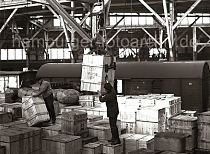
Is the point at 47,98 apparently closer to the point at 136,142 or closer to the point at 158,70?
the point at 136,142

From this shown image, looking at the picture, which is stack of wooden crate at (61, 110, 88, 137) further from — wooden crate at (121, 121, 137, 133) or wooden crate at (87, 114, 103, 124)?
wooden crate at (121, 121, 137, 133)

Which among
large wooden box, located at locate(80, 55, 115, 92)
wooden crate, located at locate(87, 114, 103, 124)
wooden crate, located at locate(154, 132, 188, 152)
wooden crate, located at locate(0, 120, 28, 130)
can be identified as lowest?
wooden crate, located at locate(154, 132, 188, 152)

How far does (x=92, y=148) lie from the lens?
8.73 m

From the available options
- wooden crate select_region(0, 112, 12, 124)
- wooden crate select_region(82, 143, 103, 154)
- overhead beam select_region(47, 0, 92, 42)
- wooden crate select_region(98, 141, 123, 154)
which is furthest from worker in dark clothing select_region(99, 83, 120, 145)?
overhead beam select_region(47, 0, 92, 42)

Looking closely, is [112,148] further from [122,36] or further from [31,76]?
[122,36]

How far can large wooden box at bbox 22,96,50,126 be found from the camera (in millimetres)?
10602

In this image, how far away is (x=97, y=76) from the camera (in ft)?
37.9

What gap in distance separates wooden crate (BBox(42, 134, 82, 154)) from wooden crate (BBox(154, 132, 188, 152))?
2046 millimetres

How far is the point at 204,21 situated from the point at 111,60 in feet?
84.1

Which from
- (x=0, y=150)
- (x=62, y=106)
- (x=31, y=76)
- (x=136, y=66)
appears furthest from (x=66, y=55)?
(x=0, y=150)

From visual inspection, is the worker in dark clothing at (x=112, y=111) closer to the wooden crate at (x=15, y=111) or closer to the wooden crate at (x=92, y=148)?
the wooden crate at (x=92, y=148)

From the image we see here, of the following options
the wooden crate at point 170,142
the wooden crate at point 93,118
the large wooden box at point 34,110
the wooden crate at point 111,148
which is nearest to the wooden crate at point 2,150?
the large wooden box at point 34,110

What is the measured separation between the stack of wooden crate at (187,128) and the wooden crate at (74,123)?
101 inches

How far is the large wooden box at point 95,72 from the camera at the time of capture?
37.5 ft
